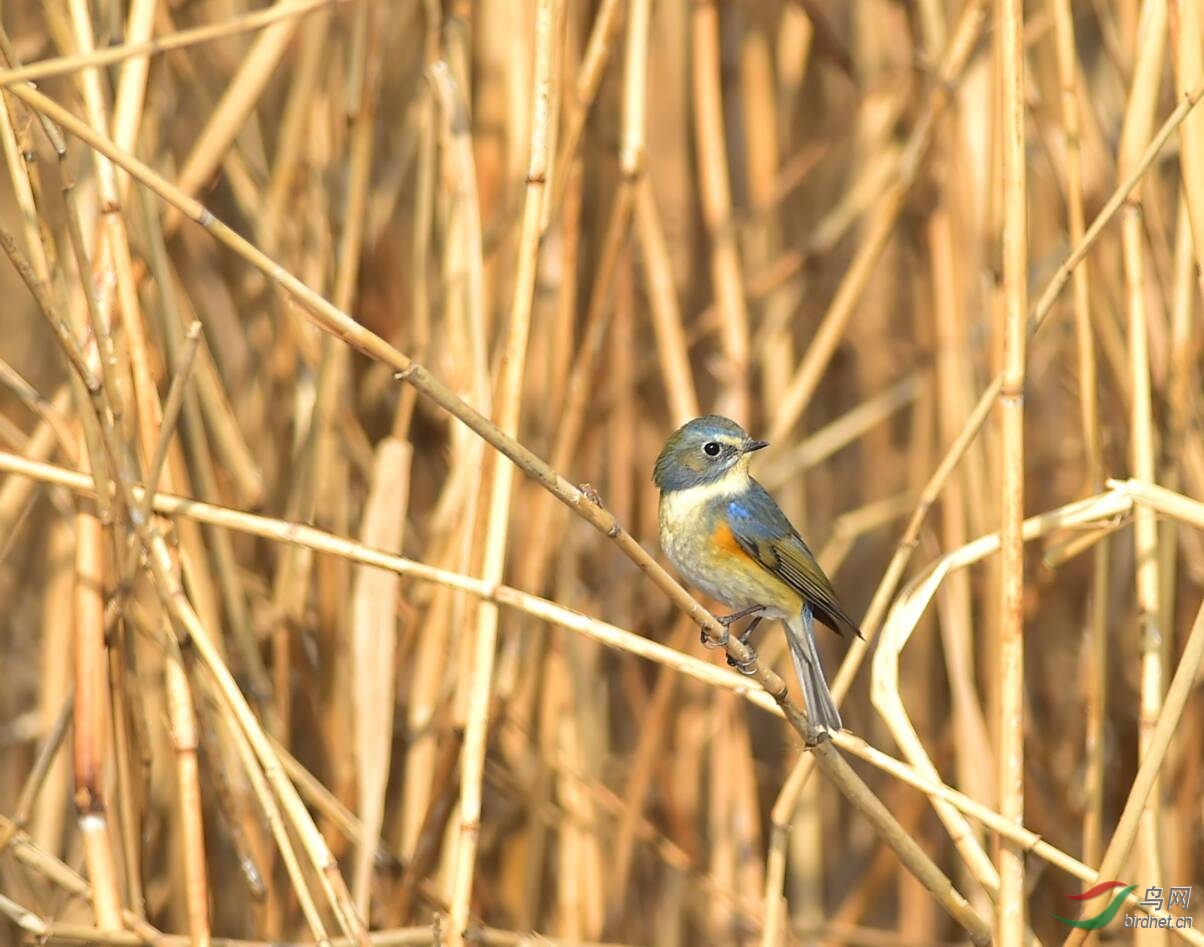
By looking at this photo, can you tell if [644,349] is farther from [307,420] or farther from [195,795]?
[195,795]

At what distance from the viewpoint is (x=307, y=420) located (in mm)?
2768

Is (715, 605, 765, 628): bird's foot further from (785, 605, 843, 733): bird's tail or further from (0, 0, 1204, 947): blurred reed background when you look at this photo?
(0, 0, 1204, 947): blurred reed background

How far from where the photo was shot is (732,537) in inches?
97.2

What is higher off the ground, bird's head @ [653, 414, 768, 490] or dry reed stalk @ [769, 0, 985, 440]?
dry reed stalk @ [769, 0, 985, 440]

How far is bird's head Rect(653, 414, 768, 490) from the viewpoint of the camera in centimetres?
241

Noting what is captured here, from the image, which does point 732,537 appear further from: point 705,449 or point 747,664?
point 747,664

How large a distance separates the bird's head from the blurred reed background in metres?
0.21

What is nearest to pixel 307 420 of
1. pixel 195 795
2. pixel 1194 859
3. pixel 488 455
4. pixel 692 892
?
pixel 488 455

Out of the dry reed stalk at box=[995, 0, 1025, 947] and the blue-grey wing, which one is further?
the blue-grey wing

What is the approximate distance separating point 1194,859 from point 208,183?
260 centimetres

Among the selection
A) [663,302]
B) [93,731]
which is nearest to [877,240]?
[663,302]

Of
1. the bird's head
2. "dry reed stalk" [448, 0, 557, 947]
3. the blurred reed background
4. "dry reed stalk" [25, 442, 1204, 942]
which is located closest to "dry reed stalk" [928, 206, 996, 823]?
the blurred reed background

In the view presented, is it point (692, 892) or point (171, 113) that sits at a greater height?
point (171, 113)

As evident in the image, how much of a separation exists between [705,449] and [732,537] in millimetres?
179
